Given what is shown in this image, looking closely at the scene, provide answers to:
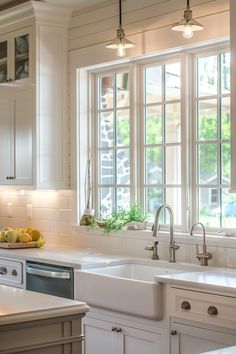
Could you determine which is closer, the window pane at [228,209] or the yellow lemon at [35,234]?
the window pane at [228,209]

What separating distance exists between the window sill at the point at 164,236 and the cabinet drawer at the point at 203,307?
0.71 metres

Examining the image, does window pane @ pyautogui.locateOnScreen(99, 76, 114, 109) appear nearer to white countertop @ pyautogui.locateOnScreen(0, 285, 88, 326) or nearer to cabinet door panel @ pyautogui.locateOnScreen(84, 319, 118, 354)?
cabinet door panel @ pyautogui.locateOnScreen(84, 319, 118, 354)

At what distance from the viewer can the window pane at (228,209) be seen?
4.30m

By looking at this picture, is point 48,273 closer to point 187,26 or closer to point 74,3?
point 187,26

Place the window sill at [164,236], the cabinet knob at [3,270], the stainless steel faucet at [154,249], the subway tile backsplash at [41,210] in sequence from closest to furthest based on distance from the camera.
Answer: the window sill at [164,236], the stainless steel faucet at [154,249], the cabinet knob at [3,270], the subway tile backsplash at [41,210]

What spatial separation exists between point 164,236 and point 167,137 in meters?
0.76

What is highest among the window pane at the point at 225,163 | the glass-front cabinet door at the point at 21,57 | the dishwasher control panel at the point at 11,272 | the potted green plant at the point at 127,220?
the glass-front cabinet door at the point at 21,57

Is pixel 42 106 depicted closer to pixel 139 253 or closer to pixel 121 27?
pixel 121 27

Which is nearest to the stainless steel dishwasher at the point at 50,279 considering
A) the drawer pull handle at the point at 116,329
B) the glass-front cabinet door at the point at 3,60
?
the drawer pull handle at the point at 116,329

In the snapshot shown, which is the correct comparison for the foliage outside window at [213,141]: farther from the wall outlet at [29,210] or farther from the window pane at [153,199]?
the wall outlet at [29,210]

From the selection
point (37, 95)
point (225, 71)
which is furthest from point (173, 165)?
point (37, 95)

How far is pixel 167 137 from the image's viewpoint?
4.81 metres

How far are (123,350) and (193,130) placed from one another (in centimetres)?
161

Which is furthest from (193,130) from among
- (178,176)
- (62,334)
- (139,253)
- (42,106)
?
(62,334)
